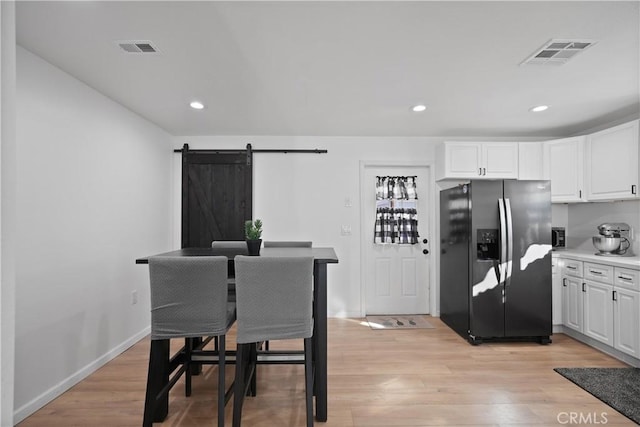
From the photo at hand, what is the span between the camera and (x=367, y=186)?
4387 mm

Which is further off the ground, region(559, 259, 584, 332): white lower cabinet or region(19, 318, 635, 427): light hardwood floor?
region(559, 259, 584, 332): white lower cabinet

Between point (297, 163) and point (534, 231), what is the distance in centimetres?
300

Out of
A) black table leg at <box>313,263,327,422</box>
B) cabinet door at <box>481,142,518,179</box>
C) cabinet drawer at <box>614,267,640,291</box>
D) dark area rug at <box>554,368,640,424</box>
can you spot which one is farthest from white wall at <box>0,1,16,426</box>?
cabinet door at <box>481,142,518,179</box>

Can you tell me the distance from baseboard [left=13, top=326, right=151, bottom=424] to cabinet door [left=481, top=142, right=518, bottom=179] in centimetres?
461

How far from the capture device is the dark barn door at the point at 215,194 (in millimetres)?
4199

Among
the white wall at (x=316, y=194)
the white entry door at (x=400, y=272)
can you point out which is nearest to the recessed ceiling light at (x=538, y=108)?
the white wall at (x=316, y=194)

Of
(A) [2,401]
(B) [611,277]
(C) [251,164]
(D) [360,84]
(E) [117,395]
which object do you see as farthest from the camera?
(C) [251,164]

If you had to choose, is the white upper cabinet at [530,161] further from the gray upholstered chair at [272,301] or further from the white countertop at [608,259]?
the gray upholstered chair at [272,301]

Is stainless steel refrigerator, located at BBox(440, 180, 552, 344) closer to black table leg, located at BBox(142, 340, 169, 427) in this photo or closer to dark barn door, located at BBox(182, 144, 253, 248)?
dark barn door, located at BBox(182, 144, 253, 248)

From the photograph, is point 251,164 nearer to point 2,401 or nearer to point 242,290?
point 242,290

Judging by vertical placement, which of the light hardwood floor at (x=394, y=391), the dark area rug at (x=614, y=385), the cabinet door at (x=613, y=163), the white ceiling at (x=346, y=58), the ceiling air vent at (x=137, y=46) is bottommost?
the light hardwood floor at (x=394, y=391)

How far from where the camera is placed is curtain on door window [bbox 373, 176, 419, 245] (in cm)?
425

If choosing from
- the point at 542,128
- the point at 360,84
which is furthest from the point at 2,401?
the point at 542,128

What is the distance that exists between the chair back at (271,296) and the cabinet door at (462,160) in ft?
9.45
